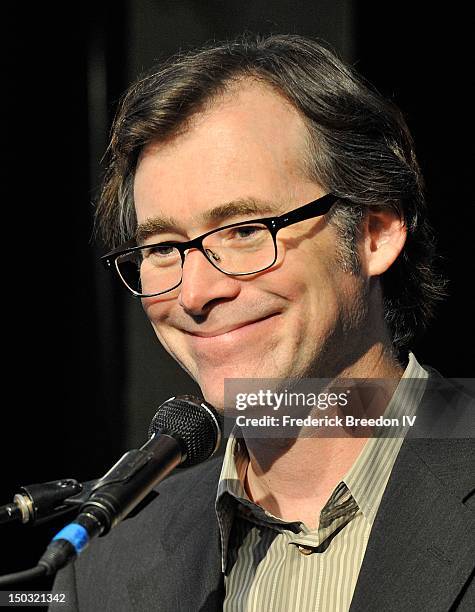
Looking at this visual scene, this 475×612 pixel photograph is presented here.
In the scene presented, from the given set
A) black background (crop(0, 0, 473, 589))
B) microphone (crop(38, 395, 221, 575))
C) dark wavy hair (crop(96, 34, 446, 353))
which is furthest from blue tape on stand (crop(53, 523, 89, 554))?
black background (crop(0, 0, 473, 589))

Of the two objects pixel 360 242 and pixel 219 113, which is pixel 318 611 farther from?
pixel 219 113

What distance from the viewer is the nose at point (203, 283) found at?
2.01 m

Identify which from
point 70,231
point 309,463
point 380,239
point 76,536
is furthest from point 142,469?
Result: point 70,231

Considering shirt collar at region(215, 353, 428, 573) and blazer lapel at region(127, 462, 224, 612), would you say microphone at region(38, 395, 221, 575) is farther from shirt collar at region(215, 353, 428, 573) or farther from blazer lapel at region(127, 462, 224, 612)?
blazer lapel at region(127, 462, 224, 612)

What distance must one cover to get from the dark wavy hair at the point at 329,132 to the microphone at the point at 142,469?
58 centimetres

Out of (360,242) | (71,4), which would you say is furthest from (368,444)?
(71,4)

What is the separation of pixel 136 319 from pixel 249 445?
50.6 inches

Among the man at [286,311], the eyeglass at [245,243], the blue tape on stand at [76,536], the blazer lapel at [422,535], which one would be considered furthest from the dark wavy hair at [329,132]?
the blue tape on stand at [76,536]

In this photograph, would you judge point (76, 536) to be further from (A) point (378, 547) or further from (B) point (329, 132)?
(B) point (329, 132)

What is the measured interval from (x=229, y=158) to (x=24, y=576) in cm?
103

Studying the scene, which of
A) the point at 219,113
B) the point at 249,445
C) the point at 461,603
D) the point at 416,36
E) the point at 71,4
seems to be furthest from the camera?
the point at 71,4

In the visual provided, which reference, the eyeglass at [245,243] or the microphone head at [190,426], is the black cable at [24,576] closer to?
the microphone head at [190,426]

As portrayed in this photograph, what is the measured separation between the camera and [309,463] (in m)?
2.14

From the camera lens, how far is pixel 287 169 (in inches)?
81.2
